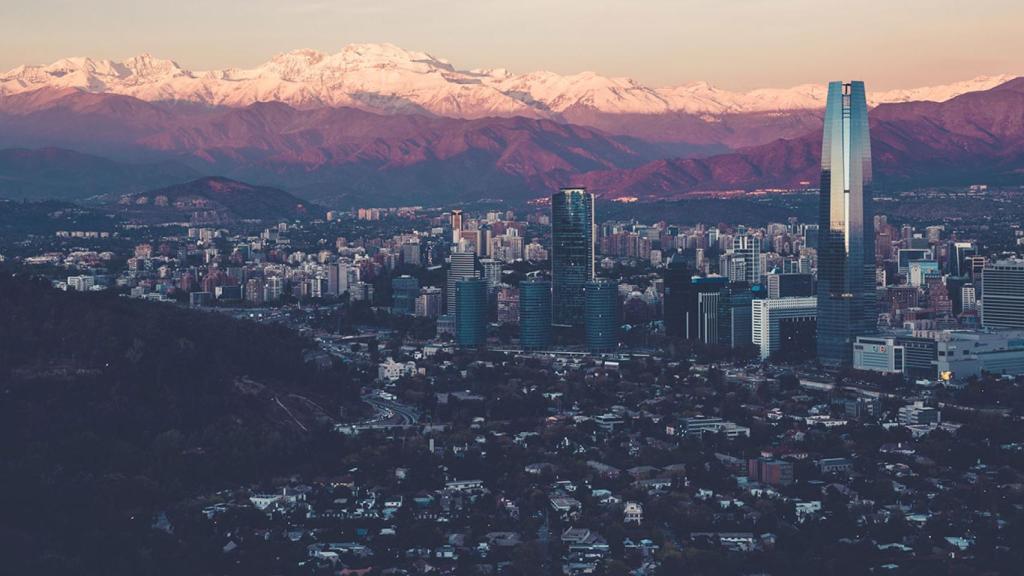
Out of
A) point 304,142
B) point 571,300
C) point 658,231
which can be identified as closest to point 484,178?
point 304,142

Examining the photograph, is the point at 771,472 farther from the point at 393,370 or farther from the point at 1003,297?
the point at 1003,297

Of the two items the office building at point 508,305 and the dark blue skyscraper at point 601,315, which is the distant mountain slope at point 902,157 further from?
the dark blue skyscraper at point 601,315

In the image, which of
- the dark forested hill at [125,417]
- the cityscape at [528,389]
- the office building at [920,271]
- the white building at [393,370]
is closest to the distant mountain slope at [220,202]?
the cityscape at [528,389]

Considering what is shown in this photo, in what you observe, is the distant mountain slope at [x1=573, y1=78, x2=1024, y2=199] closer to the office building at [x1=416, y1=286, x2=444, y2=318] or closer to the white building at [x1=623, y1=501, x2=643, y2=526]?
the office building at [x1=416, y1=286, x2=444, y2=318]

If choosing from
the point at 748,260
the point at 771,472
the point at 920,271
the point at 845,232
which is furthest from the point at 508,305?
the point at 771,472

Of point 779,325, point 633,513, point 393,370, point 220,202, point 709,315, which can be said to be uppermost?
point 220,202

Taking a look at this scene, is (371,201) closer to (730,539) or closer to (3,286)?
(3,286)
